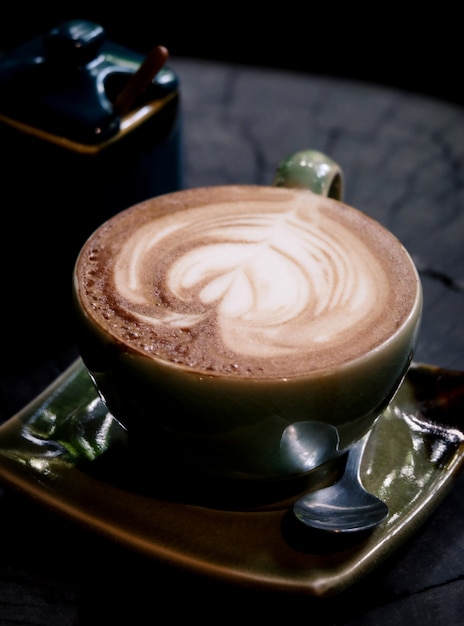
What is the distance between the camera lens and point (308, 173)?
0.80 meters

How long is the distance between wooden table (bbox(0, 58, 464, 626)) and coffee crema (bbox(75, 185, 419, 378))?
17 cm

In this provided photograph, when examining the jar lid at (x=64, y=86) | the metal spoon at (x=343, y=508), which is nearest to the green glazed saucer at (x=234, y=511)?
the metal spoon at (x=343, y=508)

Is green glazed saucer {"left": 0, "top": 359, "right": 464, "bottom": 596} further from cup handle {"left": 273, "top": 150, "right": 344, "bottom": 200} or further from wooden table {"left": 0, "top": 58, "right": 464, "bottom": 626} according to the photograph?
cup handle {"left": 273, "top": 150, "right": 344, "bottom": 200}

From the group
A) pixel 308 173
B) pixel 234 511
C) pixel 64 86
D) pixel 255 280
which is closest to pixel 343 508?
pixel 234 511

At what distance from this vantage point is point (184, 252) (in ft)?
2.26

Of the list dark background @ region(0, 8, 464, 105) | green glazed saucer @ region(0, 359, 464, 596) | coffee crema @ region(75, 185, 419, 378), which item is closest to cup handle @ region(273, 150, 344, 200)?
coffee crema @ region(75, 185, 419, 378)

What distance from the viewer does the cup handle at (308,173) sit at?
80 cm

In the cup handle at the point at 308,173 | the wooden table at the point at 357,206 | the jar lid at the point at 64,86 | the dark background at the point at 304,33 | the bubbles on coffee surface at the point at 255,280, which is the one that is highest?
the jar lid at the point at 64,86

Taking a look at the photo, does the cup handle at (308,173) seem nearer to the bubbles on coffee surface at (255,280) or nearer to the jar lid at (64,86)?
the bubbles on coffee surface at (255,280)

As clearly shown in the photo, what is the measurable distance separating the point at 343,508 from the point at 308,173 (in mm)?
362

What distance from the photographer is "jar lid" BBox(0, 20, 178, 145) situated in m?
0.86

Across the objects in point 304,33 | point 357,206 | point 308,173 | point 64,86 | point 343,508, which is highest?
point 64,86

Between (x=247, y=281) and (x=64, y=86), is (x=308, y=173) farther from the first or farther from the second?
(x=64, y=86)

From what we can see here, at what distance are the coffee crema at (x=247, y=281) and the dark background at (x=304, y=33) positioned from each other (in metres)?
1.53
